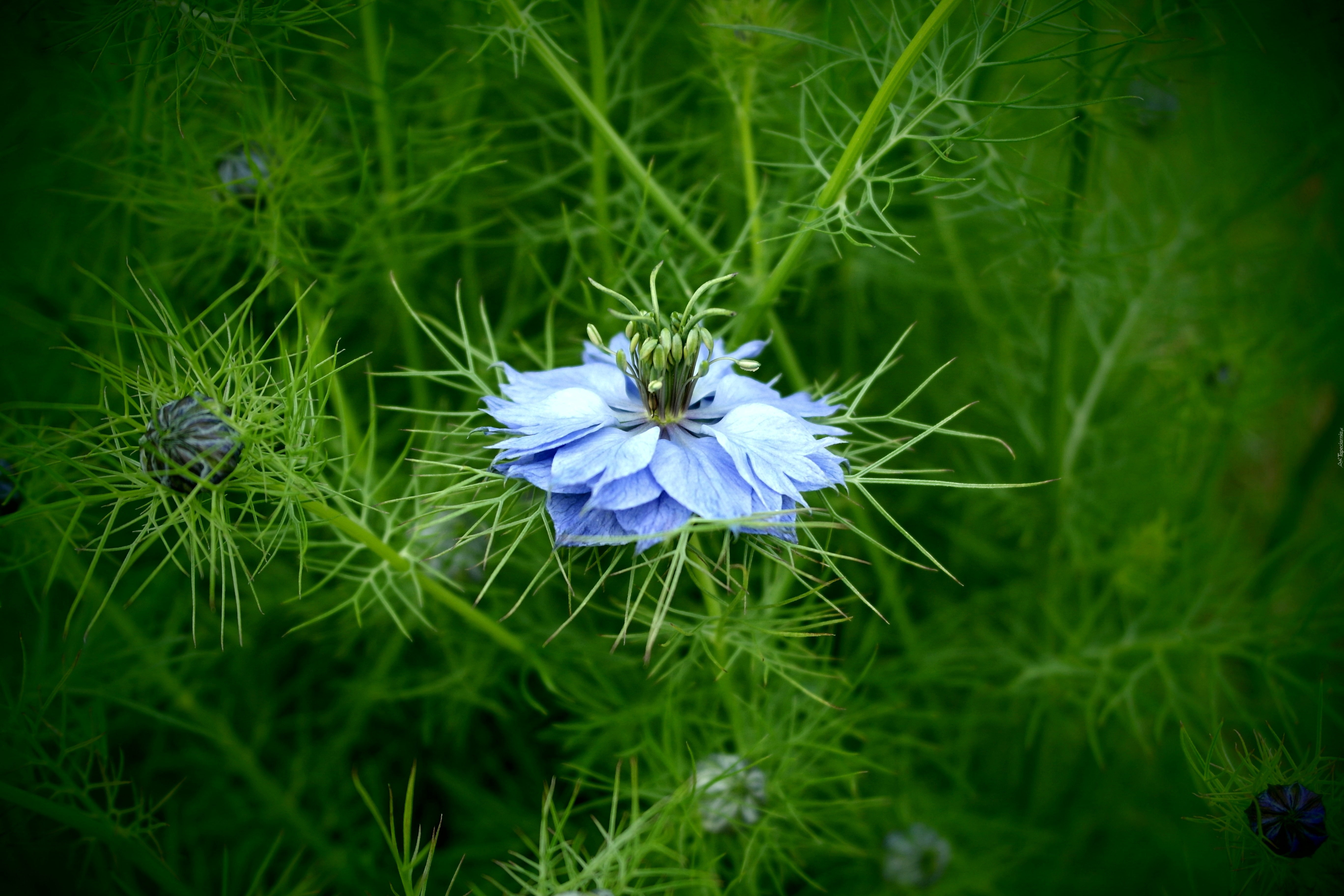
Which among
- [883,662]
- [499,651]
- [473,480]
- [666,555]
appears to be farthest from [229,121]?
[883,662]

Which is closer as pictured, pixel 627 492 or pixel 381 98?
pixel 627 492

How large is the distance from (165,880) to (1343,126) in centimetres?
219

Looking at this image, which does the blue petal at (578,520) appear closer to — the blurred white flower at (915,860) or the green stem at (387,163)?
the green stem at (387,163)

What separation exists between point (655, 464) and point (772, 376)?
751 mm

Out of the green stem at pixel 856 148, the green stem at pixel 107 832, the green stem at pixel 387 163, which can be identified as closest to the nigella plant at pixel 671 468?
the green stem at pixel 856 148

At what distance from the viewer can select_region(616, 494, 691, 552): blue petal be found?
2.51 ft

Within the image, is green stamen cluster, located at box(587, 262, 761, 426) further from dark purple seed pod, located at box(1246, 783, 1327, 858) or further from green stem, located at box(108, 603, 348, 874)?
green stem, located at box(108, 603, 348, 874)

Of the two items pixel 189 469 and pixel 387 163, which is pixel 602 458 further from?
pixel 387 163

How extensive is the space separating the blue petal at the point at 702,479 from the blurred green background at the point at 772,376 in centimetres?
36

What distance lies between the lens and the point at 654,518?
773mm

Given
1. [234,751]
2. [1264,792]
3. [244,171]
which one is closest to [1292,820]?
[1264,792]

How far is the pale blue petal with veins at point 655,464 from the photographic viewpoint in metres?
0.76

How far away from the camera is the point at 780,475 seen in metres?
0.77

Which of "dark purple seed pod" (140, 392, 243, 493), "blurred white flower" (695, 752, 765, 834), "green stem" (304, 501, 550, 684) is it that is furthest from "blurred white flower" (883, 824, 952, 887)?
"dark purple seed pod" (140, 392, 243, 493)
